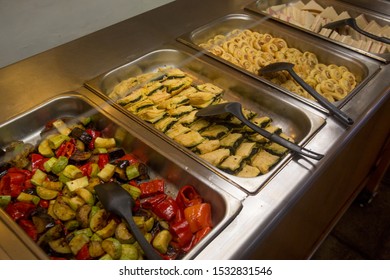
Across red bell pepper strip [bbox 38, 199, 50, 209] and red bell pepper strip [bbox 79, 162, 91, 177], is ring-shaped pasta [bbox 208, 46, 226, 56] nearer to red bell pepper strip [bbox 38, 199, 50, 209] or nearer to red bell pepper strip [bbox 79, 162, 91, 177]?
red bell pepper strip [bbox 79, 162, 91, 177]

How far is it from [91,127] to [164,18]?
3.02 ft

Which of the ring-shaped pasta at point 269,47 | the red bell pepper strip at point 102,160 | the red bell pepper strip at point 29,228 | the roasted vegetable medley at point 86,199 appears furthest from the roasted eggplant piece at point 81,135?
the ring-shaped pasta at point 269,47

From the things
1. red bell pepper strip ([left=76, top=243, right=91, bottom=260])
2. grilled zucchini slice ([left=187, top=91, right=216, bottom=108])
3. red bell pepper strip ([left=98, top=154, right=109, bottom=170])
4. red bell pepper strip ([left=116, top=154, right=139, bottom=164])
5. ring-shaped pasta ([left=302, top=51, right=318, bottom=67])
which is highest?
ring-shaped pasta ([left=302, top=51, right=318, bottom=67])

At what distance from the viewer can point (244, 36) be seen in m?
2.19

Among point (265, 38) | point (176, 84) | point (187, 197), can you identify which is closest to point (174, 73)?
point (176, 84)

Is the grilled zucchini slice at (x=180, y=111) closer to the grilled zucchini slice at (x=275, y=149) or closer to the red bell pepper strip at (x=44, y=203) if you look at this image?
the grilled zucchini slice at (x=275, y=149)

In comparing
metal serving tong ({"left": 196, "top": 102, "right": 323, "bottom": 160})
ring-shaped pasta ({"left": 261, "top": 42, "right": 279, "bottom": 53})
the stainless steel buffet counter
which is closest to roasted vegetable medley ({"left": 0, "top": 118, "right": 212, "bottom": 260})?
the stainless steel buffet counter

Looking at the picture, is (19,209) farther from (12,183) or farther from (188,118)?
(188,118)

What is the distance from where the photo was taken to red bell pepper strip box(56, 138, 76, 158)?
1.48 metres

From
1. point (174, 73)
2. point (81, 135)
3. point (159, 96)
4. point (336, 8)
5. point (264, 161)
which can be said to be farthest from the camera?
point (336, 8)

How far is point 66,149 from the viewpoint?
1487 mm

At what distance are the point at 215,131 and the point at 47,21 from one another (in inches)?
35.7

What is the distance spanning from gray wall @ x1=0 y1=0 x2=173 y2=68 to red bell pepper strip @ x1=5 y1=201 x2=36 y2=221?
733 millimetres
